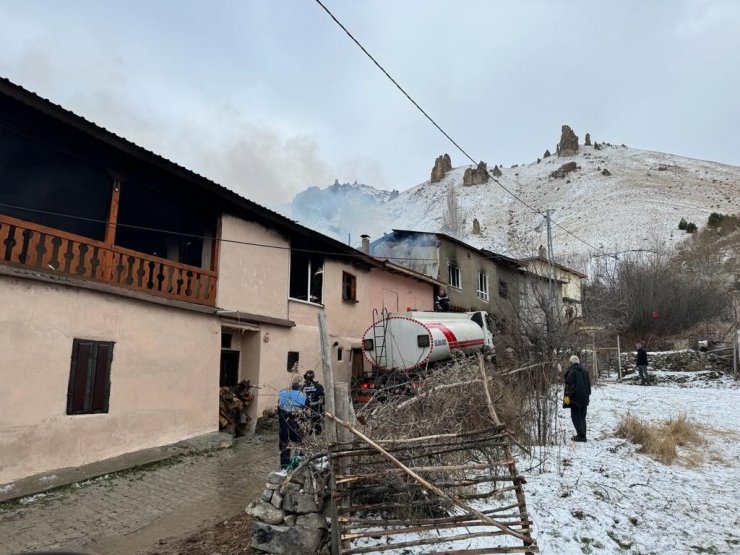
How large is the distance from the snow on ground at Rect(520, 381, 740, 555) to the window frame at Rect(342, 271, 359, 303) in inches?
340

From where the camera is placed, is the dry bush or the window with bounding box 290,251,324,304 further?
the window with bounding box 290,251,324,304

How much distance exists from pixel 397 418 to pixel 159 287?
7.04 m

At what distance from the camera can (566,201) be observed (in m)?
76.4

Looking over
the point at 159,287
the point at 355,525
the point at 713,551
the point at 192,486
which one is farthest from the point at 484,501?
the point at 159,287

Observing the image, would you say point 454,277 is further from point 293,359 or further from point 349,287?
point 293,359

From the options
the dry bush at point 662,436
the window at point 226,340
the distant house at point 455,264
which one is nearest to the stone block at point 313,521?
the dry bush at point 662,436

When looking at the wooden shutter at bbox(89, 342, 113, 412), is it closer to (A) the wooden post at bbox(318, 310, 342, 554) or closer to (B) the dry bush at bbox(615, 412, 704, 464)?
(A) the wooden post at bbox(318, 310, 342, 554)

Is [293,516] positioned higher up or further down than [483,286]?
further down

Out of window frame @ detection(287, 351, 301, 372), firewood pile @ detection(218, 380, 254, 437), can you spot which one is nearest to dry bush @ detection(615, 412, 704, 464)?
window frame @ detection(287, 351, 301, 372)

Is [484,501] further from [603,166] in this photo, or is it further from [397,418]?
[603,166]

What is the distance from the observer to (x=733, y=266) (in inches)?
1583

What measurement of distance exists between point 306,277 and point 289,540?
11.3m

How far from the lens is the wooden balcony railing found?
26.5ft

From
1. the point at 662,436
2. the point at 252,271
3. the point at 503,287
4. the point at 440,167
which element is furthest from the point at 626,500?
the point at 440,167
